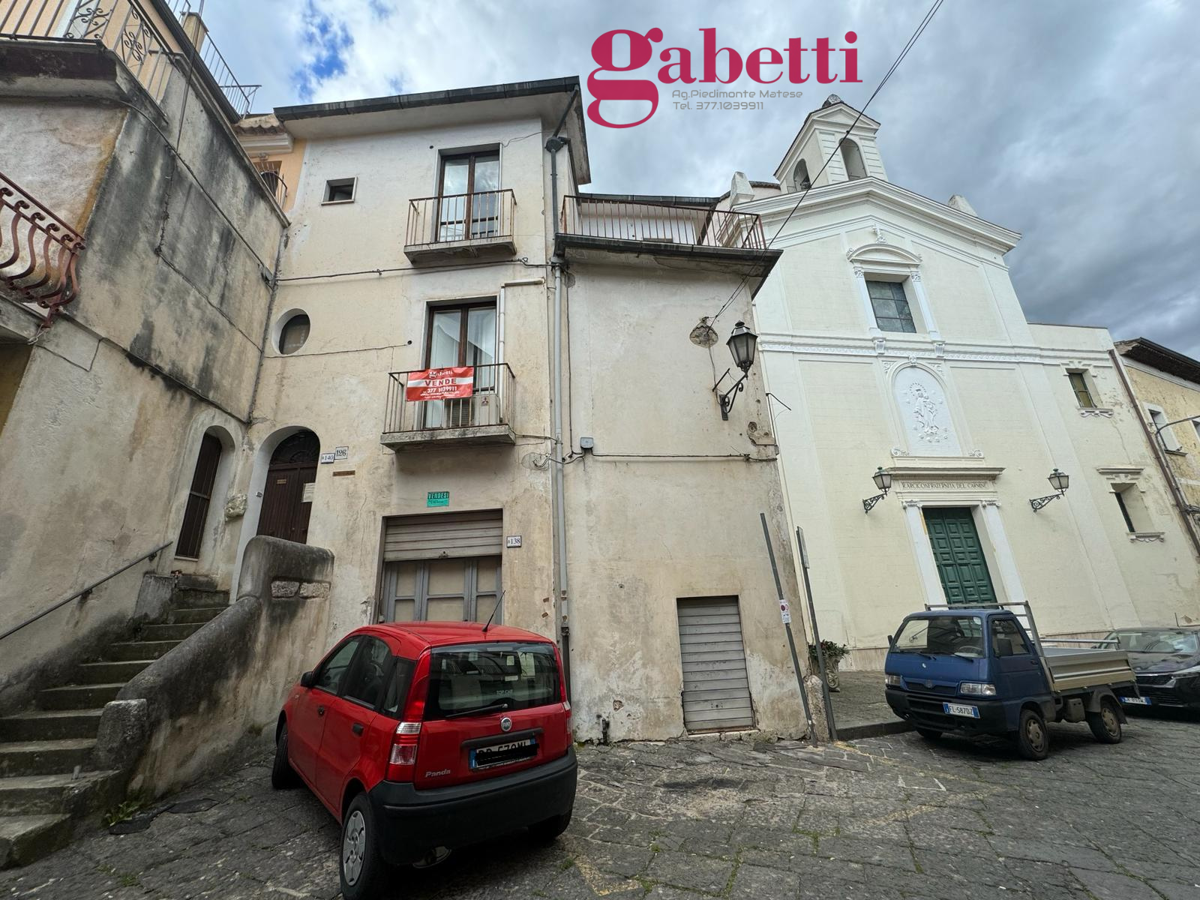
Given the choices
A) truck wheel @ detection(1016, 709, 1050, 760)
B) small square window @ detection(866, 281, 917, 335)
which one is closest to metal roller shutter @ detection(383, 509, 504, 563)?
truck wheel @ detection(1016, 709, 1050, 760)

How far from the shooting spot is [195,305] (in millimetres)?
7039

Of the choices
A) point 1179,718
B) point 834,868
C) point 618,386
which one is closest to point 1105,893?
point 834,868

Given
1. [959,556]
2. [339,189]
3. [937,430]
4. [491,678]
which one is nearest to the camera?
[491,678]

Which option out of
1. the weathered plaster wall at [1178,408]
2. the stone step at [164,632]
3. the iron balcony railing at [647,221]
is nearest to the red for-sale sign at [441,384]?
the stone step at [164,632]

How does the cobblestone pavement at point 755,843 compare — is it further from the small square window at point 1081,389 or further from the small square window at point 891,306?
the small square window at point 1081,389

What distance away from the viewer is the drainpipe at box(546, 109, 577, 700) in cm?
657

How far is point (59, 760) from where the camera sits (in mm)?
4062

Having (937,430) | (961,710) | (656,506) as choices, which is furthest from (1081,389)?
(656,506)

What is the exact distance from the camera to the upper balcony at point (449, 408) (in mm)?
7039

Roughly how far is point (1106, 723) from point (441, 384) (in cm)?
1023

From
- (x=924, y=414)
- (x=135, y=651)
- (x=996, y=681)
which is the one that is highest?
(x=924, y=414)

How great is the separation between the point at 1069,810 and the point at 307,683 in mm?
6852

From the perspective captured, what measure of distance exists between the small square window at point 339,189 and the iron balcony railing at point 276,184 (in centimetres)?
81

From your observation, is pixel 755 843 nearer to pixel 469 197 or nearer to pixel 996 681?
pixel 996 681
